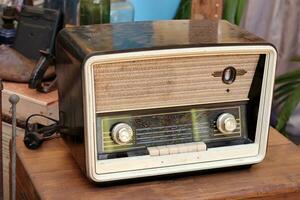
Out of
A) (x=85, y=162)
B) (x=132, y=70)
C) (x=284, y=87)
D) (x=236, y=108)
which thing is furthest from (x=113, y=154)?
(x=284, y=87)

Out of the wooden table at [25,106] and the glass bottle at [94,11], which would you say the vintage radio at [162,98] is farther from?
the glass bottle at [94,11]

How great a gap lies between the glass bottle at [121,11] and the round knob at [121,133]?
0.77 m

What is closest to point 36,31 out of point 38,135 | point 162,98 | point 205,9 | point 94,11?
point 94,11

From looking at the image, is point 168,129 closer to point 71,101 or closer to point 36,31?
point 71,101

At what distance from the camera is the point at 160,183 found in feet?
3.66

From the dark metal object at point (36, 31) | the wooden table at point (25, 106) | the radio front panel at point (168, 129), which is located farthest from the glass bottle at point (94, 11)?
the radio front panel at point (168, 129)

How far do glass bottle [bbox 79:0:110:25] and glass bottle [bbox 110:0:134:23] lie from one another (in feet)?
0.38

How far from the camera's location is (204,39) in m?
1.11

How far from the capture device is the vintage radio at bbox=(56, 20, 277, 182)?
1043 millimetres

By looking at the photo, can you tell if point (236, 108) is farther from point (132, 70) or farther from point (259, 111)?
point (132, 70)

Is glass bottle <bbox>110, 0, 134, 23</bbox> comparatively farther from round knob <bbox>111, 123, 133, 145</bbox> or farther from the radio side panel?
round knob <bbox>111, 123, 133, 145</bbox>

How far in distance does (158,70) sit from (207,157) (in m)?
0.21

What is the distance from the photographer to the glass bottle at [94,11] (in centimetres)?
166

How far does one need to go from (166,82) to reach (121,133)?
130 mm
